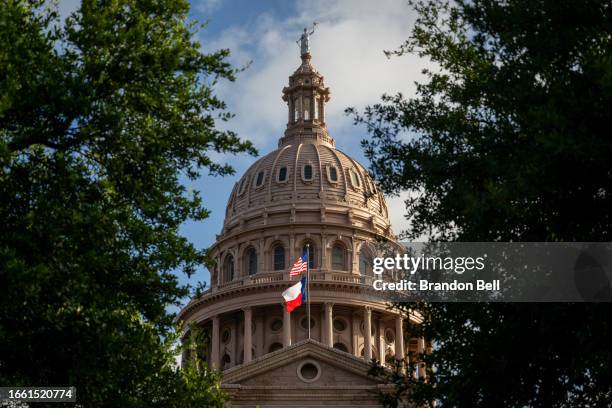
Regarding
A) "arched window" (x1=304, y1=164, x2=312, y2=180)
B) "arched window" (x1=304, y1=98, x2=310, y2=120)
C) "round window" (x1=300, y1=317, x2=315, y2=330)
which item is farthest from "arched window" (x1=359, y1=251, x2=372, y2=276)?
"arched window" (x1=304, y1=98, x2=310, y2=120)

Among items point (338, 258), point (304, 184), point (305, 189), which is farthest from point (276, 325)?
point (304, 184)

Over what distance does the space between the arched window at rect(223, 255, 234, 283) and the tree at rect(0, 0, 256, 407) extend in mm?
66485

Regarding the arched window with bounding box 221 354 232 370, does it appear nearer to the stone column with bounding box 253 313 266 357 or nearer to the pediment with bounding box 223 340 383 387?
the stone column with bounding box 253 313 266 357

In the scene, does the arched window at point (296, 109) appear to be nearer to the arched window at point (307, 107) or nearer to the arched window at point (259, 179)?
the arched window at point (307, 107)

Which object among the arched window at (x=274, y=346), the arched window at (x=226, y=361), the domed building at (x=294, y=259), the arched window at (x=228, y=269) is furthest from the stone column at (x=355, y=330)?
the arched window at (x=228, y=269)

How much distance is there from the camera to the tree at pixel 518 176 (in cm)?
1850

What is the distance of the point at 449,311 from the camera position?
2230cm

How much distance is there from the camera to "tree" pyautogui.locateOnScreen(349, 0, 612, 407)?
18500mm

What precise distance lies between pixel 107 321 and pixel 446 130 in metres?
7.85

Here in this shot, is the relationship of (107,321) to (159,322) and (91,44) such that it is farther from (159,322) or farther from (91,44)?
(91,44)

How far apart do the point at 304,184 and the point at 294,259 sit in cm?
841

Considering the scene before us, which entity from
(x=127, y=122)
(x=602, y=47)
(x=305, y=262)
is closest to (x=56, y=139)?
(x=127, y=122)

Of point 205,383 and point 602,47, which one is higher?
point 602,47

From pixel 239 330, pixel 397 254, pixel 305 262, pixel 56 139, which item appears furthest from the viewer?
pixel 239 330
